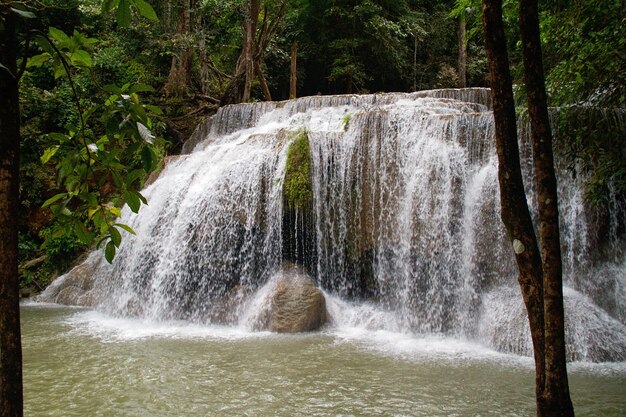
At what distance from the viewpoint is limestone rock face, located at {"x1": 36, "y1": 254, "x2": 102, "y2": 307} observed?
11.2m

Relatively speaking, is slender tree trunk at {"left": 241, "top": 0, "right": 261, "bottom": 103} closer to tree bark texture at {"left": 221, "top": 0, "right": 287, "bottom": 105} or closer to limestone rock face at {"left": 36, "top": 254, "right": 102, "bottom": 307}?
tree bark texture at {"left": 221, "top": 0, "right": 287, "bottom": 105}

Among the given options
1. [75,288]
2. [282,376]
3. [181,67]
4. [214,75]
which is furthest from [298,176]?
[214,75]

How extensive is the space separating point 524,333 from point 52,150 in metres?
6.75

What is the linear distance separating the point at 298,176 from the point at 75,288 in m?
5.60

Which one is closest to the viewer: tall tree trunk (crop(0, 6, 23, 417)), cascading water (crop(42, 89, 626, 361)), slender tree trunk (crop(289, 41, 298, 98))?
tall tree trunk (crop(0, 6, 23, 417))

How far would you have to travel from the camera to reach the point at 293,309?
28.7ft

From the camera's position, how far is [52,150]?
219 cm

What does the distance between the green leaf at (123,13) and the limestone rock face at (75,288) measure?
10105 mm

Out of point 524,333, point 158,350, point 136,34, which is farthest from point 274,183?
point 136,34

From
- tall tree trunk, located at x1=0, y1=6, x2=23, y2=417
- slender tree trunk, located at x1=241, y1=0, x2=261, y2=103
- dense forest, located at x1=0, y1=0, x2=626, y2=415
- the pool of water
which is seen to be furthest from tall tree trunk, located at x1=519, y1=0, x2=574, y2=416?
slender tree trunk, located at x1=241, y1=0, x2=261, y2=103

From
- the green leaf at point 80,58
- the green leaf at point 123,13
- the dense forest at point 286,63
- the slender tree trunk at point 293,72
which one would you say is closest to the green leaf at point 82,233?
the green leaf at point 80,58

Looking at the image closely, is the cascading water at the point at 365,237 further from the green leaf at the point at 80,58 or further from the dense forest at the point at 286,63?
the green leaf at the point at 80,58

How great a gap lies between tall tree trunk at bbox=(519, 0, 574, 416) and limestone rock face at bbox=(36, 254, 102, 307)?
9.75m

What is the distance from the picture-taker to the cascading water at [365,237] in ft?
27.9
